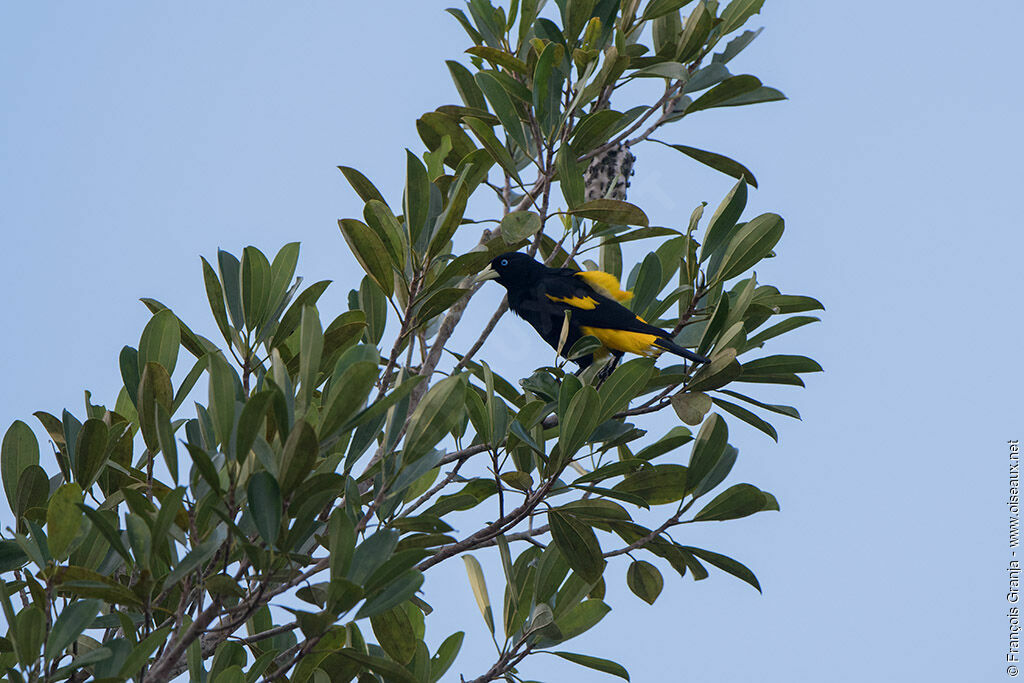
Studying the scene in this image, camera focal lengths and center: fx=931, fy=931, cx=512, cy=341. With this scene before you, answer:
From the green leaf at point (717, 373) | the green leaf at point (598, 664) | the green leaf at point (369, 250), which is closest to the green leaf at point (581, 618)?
the green leaf at point (598, 664)

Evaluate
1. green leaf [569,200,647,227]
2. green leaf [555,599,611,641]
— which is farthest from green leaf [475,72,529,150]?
green leaf [555,599,611,641]

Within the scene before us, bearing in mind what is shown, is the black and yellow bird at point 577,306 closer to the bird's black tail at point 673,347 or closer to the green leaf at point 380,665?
the bird's black tail at point 673,347

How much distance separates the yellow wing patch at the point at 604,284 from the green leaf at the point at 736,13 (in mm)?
1017

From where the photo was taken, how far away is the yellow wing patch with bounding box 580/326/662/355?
11.2 feet

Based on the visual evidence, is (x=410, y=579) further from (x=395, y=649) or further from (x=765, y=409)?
(x=765, y=409)

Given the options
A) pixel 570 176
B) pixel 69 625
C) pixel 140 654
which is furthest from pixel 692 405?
pixel 69 625

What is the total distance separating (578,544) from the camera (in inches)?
90.9

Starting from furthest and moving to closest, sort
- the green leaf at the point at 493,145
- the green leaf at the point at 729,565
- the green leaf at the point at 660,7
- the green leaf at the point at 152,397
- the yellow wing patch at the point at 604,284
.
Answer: the yellow wing patch at the point at 604,284 → the green leaf at the point at 660,7 → the green leaf at the point at 493,145 → the green leaf at the point at 729,565 → the green leaf at the point at 152,397

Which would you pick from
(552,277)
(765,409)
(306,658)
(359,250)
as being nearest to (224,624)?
(306,658)

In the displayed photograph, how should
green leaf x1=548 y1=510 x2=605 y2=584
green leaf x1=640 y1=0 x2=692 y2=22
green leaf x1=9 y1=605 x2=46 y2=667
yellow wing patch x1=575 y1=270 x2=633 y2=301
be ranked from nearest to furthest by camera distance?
1. green leaf x1=9 y1=605 x2=46 y2=667
2. green leaf x1=548 y1=510 x2=605 y2=584
3. green leaf x1=640 y1=0 x2=692 y2=22
4. yellow wing patch x1=575 y1=270 x2=633 y2=301

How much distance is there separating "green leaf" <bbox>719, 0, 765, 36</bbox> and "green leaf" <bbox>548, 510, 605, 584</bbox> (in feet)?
6.12

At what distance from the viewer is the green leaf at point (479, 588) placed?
8.59ft

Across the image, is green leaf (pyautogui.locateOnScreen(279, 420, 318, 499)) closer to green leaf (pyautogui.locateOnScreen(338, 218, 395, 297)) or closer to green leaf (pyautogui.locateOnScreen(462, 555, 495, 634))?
green leaf (pyautogui.locateOnScreen(338, 218, 395, 297))

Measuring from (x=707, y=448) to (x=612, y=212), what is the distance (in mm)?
792
